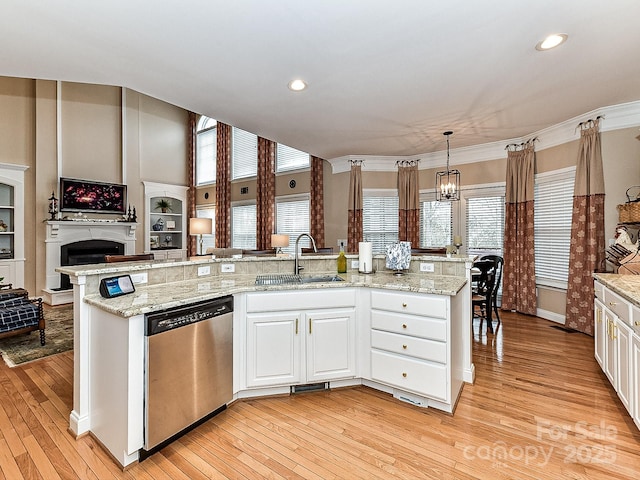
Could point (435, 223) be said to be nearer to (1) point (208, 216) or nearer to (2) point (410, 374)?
(2) point (410, 374)

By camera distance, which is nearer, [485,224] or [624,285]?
[624,285]

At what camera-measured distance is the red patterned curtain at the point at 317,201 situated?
643 centimetres

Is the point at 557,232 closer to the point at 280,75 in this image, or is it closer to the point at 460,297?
the point at 460,297

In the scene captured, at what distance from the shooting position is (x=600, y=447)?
76.0 inches

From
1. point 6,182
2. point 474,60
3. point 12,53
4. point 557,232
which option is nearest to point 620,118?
point 557,232

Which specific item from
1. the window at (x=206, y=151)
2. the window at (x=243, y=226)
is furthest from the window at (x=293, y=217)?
the window at (x=206, y=151)

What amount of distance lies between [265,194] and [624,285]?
6.10 m

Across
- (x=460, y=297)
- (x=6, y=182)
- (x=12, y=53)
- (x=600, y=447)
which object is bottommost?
(x=600, y=447)

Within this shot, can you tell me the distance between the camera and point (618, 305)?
90.4 inches

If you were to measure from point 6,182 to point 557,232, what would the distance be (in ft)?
30.1

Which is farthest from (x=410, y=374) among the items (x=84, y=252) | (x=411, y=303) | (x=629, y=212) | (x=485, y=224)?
(x=84, y=252)

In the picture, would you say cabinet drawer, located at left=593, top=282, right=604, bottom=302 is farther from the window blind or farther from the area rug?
the window blind

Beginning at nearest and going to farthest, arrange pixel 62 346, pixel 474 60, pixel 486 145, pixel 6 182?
1. pixel 474 60
2. pixel 62 346
3. pixel 486 145
4. pixel 6 182

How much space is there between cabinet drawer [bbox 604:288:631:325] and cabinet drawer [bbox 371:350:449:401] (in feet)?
4.13
